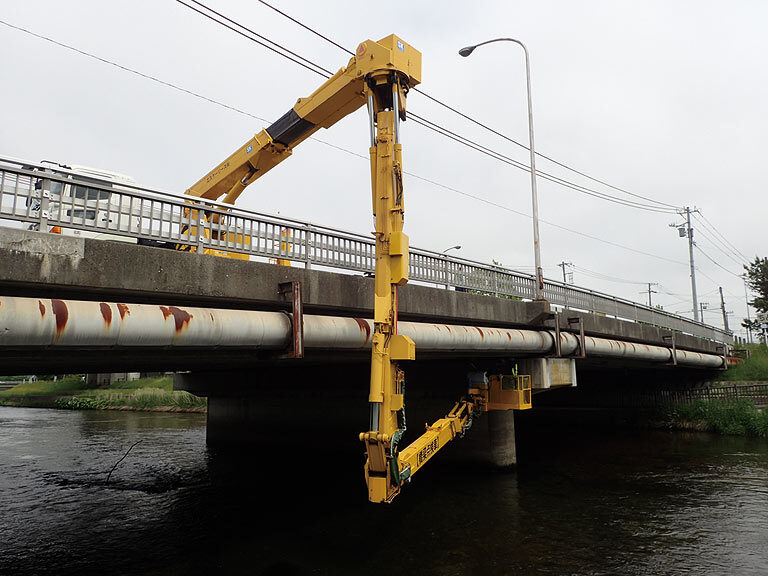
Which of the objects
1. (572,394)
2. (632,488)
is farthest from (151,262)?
(572,394)

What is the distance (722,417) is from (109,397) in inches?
2139

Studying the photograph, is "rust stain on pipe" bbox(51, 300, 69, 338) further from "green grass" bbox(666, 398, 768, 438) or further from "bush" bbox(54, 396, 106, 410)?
"bush" bbox(54, 396, 106, 410)

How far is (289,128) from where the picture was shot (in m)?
14.1

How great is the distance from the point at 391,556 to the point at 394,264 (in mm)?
6144

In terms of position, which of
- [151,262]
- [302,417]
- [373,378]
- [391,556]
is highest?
[151,262]

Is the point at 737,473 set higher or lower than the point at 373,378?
lower

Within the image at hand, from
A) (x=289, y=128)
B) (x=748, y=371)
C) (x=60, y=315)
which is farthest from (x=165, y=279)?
(x=748, y=371)

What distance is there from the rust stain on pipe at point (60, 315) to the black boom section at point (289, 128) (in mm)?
8828

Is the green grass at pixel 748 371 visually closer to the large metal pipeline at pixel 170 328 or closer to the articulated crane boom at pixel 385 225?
the articulated crane boom at pixel 385 225

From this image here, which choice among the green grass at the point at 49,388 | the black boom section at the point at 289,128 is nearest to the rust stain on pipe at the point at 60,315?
the black boom section at the point at 289,128

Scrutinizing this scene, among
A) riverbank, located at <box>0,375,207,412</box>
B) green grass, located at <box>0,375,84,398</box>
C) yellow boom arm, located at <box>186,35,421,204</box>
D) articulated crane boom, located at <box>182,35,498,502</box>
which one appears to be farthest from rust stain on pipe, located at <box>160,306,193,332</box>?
green grass, located at <box>0,375,84,398</box>

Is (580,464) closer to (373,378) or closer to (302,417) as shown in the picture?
(302,417)

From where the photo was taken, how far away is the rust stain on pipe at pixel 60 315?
20.5ft

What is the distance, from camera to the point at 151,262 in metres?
7.65
